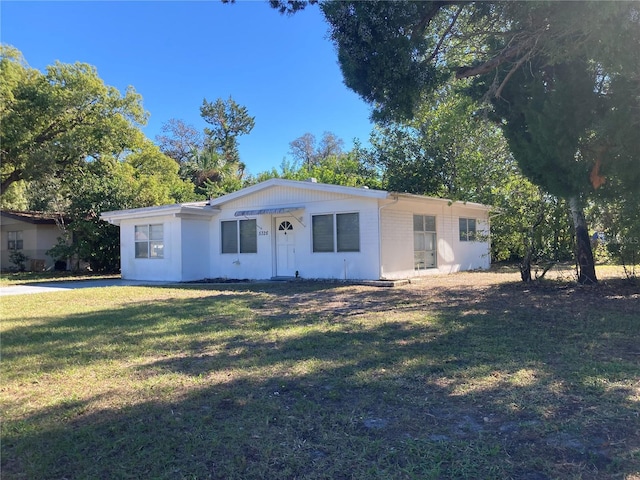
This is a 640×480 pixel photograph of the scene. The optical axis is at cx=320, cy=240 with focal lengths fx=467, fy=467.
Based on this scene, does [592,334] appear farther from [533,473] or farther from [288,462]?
[288,462]

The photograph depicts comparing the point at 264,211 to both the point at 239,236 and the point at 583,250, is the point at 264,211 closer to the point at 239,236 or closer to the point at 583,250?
the point at 239,236

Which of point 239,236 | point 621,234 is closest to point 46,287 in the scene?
point 239,236

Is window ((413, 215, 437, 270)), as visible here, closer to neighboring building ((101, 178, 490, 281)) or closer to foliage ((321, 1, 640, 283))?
neighboring building ((101, 178, 490, 281))

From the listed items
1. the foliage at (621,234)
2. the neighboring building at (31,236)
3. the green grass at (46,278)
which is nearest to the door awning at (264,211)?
the green grass at (46,278)

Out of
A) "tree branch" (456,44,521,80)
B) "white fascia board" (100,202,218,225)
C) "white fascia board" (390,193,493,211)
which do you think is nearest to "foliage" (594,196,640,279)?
"tree branch" (456,44,521,80)

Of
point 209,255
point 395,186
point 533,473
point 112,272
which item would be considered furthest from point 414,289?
point 112,272

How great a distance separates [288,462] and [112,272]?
2093 centimetres

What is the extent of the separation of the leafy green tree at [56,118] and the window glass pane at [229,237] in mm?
10531

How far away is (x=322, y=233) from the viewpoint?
1495 centimetres

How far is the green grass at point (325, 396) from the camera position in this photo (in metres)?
3.11

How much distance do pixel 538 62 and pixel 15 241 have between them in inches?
1056

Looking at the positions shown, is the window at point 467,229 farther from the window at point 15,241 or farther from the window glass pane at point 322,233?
the window at point 15,241

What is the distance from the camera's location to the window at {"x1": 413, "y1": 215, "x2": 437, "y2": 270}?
631 inches

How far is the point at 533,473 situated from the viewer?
2910 mm
